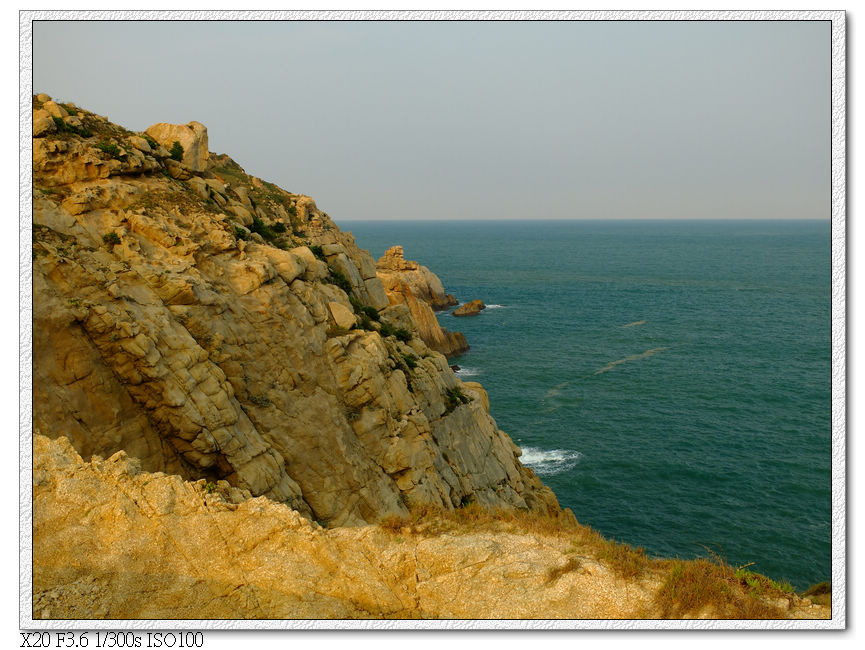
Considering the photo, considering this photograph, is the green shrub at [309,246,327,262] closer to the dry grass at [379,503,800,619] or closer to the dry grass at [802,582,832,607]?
the dry grass at [379,503,800,619]

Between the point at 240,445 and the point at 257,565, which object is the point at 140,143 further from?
the point at 257,565

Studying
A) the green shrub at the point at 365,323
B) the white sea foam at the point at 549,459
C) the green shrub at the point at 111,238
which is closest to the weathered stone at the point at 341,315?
the green shrub at the point at 365,323

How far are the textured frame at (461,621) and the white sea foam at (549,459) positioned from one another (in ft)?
115

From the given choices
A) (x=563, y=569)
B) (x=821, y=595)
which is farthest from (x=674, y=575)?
(x=821, y=595)

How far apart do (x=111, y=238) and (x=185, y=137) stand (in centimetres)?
1008

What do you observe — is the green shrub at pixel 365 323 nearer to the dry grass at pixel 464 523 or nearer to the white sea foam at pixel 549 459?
the dry grass at pixel 464 523

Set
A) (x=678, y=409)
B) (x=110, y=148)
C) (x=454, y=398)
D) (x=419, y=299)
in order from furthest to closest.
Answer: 1. (x=419, y=299)
2. (x=678, y=409)
3. (x=454, y=398)
4. (x=110, y=148)

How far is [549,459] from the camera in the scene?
48.9 metres

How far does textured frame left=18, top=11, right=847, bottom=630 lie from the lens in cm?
1091

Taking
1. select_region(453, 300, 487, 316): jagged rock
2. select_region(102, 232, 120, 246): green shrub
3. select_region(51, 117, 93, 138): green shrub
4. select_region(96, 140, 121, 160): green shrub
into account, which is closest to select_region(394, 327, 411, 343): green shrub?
select_region(102, 232, 120, 246): green shrub

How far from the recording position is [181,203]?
931 inches

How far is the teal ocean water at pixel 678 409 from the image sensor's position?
39469 mm

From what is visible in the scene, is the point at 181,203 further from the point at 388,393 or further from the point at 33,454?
the point at 33,454

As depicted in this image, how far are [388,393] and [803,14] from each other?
698 inches
